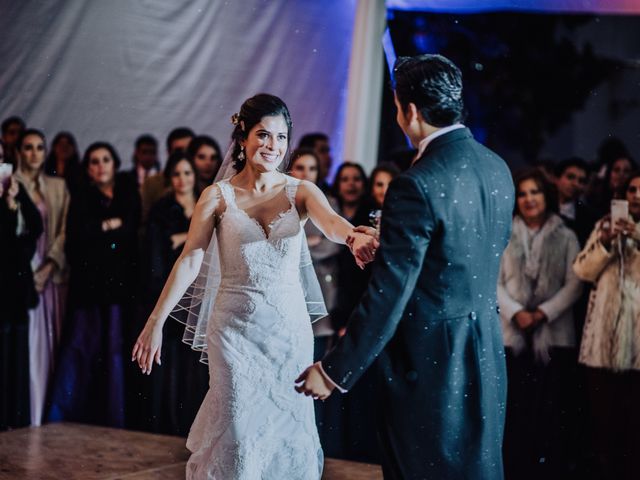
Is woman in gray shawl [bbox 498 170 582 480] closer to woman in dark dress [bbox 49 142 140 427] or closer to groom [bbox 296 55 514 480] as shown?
woman in dark dress [bbox 49 142 140 427]

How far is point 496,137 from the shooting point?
834cm

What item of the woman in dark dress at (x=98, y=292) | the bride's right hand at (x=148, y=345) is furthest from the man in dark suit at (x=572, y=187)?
the bride's right hand at (x=148, y=345)

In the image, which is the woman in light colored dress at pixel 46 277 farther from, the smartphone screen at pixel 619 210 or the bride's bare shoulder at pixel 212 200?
the smartphone screen at pixel 619 210

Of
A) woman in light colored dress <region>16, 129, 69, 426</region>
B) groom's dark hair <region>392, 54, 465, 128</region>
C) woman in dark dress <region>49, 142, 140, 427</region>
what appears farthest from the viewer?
woman in light colored dress <region>16, 129, 69, 426</region>

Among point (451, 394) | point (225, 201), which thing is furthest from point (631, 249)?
point (451, 394)

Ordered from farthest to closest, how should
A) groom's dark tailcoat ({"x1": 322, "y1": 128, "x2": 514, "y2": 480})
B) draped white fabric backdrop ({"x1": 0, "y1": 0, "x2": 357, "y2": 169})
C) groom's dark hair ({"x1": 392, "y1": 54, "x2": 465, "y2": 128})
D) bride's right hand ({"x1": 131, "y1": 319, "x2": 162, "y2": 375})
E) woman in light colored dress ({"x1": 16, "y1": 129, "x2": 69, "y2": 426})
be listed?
1. woman in light colored dress ({"x1": 16, "y1": 129, "x2": 69, "y2": 426})
2. draped white fabric backdrop ({"x1": 0, "y1": 0, "x2": 357, "y2": 169})
3. bride's right hand ({"x1": 131, "y1": 319, "x2": 162, "y2": 375})
4. groom's dark hair ({"x1": 392, "y1": 54, "x2": 465, "y2": 128})
5. groom's dark tailcoat ({"x1": 322, "y1": 128, "x2": 514, "y2": 480})

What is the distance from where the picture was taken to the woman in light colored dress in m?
6.68

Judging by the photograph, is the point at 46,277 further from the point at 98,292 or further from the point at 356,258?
the point at 356,258

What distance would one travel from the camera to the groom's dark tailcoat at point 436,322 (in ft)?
9.23

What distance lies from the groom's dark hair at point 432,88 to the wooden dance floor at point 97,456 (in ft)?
10.1

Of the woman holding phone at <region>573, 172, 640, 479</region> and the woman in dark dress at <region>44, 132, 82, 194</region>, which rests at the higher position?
the woman in dark dress at <region>44, 132, 82, 194</region>

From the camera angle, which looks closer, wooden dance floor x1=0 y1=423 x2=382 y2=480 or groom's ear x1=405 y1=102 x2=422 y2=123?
groom's ear x1=405 y1=102 x2=422 y2=123

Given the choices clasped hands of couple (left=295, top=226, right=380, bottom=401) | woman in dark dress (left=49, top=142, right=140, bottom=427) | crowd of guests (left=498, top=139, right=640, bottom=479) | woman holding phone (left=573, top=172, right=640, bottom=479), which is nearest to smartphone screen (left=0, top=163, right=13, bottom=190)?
woman in dark dress (left=49, top=142, right=140, bottom=427)

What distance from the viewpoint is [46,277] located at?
6.77 meters
